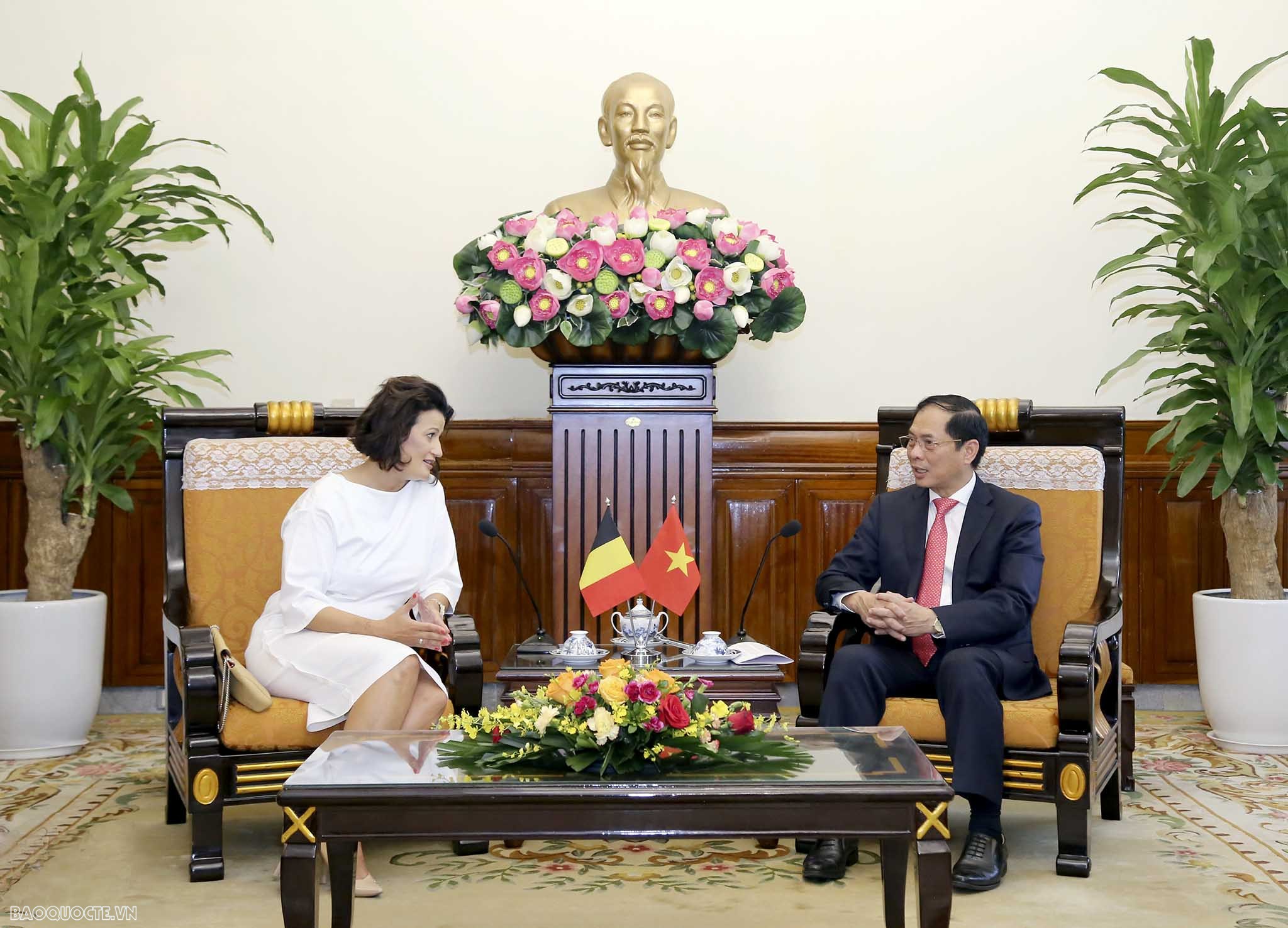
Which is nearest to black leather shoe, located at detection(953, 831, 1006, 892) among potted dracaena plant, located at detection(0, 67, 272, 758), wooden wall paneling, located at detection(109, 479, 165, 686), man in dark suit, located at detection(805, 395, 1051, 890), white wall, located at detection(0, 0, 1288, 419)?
man in dark suit, located at detection(805, 395, 1051, 890)

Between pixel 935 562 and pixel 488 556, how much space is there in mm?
1949

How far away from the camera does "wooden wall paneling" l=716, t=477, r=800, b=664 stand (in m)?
4.80

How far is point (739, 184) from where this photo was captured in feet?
16.6

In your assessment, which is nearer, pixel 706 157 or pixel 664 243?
pixel 664 243

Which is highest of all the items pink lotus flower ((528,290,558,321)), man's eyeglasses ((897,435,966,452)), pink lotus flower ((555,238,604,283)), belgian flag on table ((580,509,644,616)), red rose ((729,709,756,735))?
pink lotus flower ((555,238,604,283))

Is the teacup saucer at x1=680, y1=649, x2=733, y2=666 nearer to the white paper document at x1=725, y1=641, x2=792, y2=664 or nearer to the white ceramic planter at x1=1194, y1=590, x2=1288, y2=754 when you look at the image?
the white paper document at x1=725, y1=641, x2=792, y2=664

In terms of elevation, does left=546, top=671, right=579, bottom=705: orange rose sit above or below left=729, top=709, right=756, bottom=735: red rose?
above

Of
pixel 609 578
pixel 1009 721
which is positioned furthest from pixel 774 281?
pixel 1009 721

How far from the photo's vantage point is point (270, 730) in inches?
117

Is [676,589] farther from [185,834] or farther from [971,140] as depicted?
[971,140]

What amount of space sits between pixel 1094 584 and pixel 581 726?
1702mm

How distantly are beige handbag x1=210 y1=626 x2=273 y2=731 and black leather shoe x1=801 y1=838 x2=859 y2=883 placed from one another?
4.02 feet

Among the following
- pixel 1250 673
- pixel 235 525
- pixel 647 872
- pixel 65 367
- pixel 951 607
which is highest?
pixel 65 367

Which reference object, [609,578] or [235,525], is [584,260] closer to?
[609,578]
